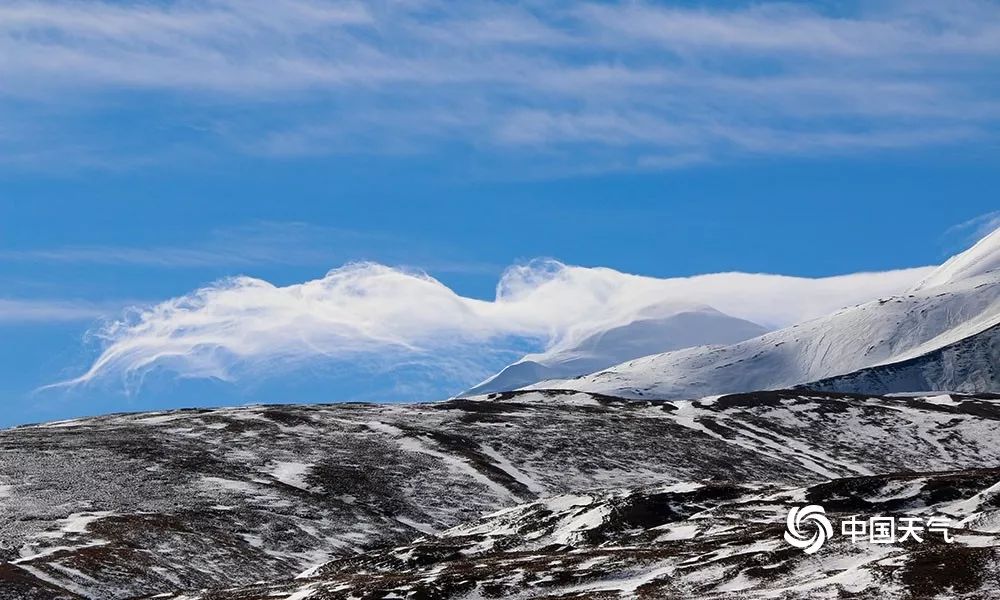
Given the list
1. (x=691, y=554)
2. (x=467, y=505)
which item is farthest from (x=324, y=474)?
(x=691, y=554)

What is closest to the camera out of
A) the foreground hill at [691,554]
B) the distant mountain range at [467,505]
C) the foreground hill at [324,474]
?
the foreground hill at [691,554]

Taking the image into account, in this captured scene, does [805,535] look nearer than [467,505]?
Yes

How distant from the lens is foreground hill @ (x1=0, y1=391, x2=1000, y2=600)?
101m

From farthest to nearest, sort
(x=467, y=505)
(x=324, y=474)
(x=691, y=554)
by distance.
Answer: (x=324, y=474)
(x=467, y=505)
(x=691, y=554)

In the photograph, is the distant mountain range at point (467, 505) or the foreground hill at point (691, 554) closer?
the foreground hill at point (691, 554)

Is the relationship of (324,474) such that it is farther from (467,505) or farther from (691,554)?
(691,554)

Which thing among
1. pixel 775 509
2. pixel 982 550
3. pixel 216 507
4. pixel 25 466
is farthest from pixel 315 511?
pixel 982 550

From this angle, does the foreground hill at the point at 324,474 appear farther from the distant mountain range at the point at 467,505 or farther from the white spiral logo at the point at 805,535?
the white spiral logo at the point at 805,535

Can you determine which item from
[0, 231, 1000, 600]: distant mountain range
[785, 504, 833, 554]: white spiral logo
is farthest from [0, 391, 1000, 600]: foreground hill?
[785, 504, 833, 554]: white spiral logo

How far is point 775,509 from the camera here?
10075 centimetres

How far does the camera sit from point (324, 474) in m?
139

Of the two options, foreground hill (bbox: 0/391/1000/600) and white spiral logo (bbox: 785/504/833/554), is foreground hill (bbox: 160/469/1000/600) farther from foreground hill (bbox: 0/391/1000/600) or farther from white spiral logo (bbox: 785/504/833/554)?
foreground hill (bbox: 0/391/1000/600)

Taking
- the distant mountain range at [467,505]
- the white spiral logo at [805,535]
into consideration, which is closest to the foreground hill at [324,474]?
the distant mountain range at [467,505]

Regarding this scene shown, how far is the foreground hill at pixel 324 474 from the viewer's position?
333ft
